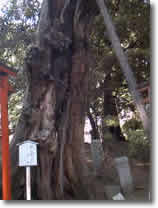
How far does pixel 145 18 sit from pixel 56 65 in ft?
18.5

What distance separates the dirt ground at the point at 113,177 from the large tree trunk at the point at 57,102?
0.73 metres

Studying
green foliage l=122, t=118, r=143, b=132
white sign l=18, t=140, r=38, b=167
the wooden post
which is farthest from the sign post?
green foliage l=122, t=118, r=143, b=132

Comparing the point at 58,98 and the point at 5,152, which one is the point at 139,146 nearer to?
the point at 58,98

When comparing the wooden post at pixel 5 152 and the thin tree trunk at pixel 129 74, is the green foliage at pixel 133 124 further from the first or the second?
the wooden post at pixel 5 152

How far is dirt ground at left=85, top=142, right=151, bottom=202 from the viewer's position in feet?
20.6

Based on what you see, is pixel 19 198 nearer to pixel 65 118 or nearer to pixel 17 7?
pixel 65 118

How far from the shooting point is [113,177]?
8000 mm

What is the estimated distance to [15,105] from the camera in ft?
40.5

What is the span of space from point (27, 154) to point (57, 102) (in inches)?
68.6

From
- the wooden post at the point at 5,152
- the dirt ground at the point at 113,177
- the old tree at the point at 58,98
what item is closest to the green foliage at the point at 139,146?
the dirt ground at the point at 113,177

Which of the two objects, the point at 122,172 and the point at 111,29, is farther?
the point at 122,172

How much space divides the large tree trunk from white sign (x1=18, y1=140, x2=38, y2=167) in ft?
3.34

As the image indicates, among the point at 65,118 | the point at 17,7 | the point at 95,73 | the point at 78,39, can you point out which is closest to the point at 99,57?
the point at 95,73

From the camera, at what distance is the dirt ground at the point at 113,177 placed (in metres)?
6.26
